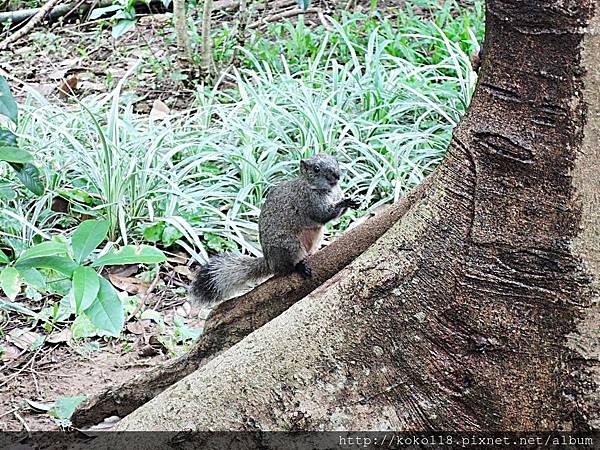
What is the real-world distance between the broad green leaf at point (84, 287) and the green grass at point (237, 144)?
2.10 m

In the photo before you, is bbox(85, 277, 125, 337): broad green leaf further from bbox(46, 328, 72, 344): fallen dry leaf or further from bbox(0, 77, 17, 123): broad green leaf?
bbox(46, 328, 72, 344): fallen dry leaf

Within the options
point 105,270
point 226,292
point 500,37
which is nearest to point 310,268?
point 226,292

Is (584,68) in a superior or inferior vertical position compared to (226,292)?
superior

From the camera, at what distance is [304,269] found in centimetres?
242

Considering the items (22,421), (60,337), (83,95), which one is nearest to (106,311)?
(22,421)

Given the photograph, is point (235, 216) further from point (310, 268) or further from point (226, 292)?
point (310, 268)

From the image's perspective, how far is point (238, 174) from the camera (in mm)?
4516

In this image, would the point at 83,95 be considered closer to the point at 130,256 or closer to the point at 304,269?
the point at 304,269

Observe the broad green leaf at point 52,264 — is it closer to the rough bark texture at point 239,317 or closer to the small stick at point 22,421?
the rough bark texture at point 239,317

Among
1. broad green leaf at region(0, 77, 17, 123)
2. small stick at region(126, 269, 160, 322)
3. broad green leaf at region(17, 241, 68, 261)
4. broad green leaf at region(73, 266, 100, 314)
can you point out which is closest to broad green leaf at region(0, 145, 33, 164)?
broad green leaf at region(0, 77, 17, 123)

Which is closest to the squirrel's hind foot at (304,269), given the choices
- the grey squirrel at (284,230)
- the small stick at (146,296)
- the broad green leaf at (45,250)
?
the grey squirrel at (284,230)

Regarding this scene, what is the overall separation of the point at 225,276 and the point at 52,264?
3.60 feet

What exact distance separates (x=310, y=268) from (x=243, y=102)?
2657 mm

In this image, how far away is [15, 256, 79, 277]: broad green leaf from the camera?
5.93 feet
